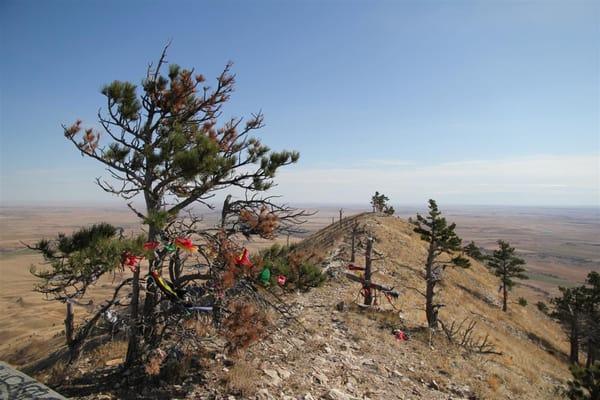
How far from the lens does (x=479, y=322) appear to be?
24734mm

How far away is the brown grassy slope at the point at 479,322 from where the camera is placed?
36.9ft

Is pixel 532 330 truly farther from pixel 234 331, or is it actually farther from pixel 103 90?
pixel 103 90

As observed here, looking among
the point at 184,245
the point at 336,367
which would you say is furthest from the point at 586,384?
the point at 184,245

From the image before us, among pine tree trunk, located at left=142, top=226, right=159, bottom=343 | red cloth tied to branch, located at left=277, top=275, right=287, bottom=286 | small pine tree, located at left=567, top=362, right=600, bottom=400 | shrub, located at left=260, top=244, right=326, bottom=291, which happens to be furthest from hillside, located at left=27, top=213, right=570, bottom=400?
shrub, located at left=260, top=244, right=326, bottom=291

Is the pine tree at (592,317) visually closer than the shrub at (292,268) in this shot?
No

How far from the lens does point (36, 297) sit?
163 feet

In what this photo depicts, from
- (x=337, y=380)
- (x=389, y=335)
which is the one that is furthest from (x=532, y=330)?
(x=337, y=380)

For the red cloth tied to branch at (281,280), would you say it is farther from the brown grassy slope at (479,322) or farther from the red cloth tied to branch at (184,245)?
the brown grassy slope at (479,322)

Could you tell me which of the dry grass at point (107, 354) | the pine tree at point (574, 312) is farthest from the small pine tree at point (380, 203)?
the dry grass at point (107, 354)

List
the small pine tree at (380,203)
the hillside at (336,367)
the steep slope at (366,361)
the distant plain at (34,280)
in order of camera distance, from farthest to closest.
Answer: the small pine tree at (380,203)
the distant plain at (34,280)
the steep slope at (366,361)
the hillside at (336,367)

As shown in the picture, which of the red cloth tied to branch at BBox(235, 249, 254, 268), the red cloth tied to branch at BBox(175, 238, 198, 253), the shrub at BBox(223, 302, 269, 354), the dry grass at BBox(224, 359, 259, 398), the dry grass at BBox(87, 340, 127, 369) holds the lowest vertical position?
the dry grass at BBox(87, 340, 127, 369)

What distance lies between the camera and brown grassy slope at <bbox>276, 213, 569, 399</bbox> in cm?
1124

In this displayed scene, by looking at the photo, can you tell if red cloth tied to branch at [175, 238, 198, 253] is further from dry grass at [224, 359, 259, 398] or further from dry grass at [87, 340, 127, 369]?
dry grass at [87, 340, 127, 369]

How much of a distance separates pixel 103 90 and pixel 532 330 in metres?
39.0
